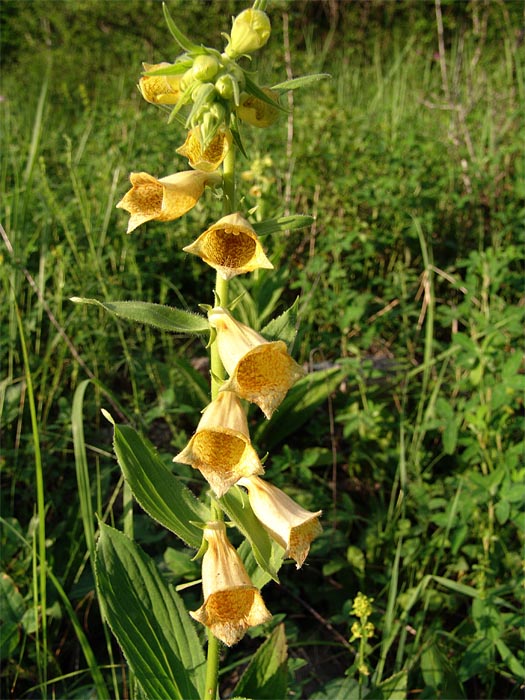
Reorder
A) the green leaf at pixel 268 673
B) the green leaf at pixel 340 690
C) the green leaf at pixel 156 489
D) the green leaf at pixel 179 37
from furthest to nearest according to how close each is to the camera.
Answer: the green leaf at pixel 340 690 → the green leaf at pixel 268 673 → the green leaf at pixel 156 489 → the green leaf at pixel 179 37

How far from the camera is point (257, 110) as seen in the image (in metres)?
1.38

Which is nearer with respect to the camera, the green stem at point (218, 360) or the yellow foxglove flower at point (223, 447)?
the yellow foxglove flower at point (223, 447)

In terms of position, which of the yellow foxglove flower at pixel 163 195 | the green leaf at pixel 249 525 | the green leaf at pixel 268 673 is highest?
the yellow foxglove flower at pixel 163 195

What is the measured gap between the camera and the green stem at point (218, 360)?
4.39 ft

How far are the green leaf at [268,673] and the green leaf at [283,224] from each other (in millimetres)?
1038

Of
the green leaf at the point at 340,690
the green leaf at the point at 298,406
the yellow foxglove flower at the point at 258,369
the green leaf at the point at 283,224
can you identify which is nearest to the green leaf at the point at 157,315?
the yellow foxglove flower at the point at 258,369

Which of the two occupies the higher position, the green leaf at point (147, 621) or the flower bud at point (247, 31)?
the flower bud at point (247, 31)

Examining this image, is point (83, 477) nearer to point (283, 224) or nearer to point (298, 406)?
point (283, 224)

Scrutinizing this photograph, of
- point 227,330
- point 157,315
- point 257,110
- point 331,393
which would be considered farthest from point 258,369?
point 331,393

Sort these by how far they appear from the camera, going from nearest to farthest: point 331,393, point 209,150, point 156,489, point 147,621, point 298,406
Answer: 1. point 209,150
2. point 156,489
3. point 147,621
4. point 298,406
5. point 331,393

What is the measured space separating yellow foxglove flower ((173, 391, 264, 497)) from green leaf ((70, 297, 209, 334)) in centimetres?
18

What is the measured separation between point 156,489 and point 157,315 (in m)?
0.41

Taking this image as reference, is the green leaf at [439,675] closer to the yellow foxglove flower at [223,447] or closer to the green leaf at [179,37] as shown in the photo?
the yellow foxglove flower at [223,447]

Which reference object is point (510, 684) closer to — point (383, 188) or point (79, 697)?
point (79, 697)
